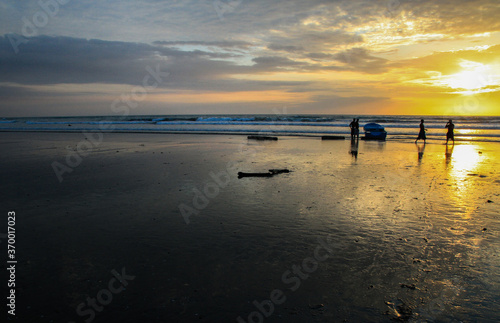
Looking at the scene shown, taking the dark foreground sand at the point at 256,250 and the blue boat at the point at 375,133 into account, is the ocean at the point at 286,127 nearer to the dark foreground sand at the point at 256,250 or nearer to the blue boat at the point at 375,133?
the blue boat at the point at 375,133

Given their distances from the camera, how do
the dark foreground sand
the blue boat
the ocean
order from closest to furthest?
the dark foreground sand
the blue boat
the ocean

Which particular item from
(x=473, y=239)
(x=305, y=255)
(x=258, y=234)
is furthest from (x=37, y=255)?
(x=473, y=239)

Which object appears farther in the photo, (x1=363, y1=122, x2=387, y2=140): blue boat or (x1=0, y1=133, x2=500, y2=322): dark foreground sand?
(x1=363, y1=122, x2=387, y2=140): blue boat

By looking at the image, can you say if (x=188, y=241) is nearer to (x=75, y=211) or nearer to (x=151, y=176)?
(x=75, y=211)

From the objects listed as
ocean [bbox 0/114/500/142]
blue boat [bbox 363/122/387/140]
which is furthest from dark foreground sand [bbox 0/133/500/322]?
ocean [bbox 0/114/500/142]

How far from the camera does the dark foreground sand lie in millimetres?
3918

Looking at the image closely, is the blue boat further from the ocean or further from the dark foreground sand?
the dark foreground sand

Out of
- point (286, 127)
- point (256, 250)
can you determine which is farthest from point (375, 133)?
point (256, 250)

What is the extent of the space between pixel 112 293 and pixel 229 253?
1881 millimetres

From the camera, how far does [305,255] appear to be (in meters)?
5.25

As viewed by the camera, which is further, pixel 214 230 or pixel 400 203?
pixel 400 203

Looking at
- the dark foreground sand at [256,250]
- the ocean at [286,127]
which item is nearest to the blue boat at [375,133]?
the ocean at [286,127]

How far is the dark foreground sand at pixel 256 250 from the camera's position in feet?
12.9

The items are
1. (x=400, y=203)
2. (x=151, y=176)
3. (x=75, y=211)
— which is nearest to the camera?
(x=75, y=211)
